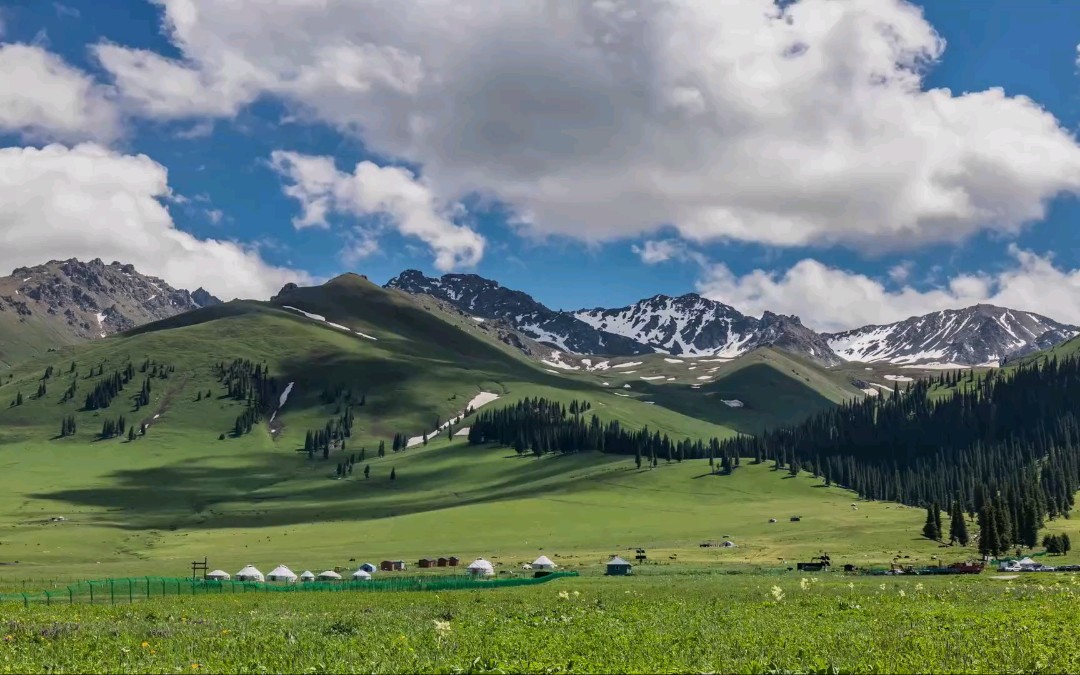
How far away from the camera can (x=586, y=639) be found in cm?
2741

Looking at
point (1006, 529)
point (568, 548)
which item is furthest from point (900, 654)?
point (568, 548)

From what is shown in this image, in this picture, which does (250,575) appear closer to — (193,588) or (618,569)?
(193,588)

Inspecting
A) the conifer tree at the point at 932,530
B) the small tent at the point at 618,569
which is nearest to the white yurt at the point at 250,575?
the small tent at the point at 618,569

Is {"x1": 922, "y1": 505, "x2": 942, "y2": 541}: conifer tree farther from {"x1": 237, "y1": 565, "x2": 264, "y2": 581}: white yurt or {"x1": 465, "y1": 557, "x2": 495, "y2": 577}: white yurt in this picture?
{"x1": 237, "y1": 565, "x2": 264, "y2": 581}: white yurt

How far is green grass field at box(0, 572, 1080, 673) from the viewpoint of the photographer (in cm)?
2209

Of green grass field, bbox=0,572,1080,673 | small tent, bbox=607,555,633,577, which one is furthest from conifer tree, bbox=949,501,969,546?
green grass field, bbox=0,572,1080,673

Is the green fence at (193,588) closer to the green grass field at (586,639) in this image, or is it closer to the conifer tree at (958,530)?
the green grass field at (586,639)

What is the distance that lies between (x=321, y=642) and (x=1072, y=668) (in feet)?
71.8

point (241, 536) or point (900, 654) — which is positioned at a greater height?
point (900, 654)

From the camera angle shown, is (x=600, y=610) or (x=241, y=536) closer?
(x=600, y=610)

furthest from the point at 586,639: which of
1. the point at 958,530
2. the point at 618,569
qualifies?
the point at 958,530

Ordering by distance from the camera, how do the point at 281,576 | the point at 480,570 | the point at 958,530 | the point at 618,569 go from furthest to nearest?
the point at 958,530 < the point at 480,570 < the point at 618,569 < the point at 281,576

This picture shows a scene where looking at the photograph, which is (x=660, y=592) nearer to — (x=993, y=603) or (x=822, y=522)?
(x=993, y=603)

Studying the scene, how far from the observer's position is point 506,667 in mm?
20938
